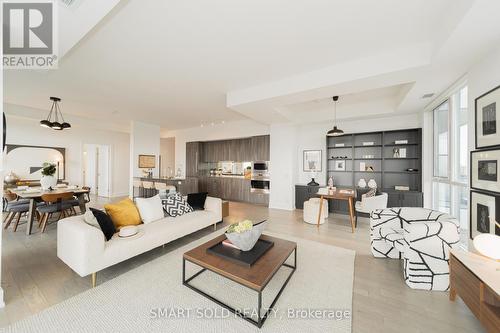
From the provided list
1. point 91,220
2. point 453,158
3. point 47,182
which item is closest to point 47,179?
point 47,182

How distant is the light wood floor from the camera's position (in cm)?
158

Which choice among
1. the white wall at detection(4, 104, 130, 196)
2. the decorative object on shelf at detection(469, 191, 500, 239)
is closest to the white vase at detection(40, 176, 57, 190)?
the white wall at detection(4, 104, 130, 196)

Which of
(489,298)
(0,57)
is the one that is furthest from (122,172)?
(489,298)

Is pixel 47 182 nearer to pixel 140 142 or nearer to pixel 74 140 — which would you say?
pixel 140 142

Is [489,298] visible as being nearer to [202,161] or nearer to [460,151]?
→ [460,151]

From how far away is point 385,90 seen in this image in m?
3.72

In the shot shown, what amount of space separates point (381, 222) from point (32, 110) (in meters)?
8.10

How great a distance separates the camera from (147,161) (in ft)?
21.6

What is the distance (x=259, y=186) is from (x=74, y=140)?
21.5ft

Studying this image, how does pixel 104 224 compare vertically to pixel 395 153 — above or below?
below

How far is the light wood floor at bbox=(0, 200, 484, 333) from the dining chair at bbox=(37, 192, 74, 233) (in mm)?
411

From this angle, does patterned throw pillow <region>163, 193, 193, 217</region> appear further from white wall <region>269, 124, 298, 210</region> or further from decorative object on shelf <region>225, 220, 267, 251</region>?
white wall <region>269, 124, 298, 210</region>

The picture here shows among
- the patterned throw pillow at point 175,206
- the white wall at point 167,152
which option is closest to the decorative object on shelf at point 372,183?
the patterned throw pillow at point 175,206

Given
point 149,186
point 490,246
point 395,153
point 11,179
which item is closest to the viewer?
point 490,246
